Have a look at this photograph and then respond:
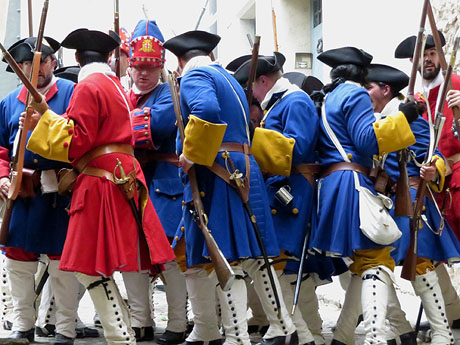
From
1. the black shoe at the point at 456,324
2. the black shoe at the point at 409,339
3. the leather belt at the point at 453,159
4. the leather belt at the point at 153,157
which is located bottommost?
the black shoe at the point at 456,324

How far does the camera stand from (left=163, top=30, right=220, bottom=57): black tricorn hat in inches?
221

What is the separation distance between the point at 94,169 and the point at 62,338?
130 centimetres

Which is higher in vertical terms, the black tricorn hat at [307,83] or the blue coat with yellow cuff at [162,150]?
the black tricorn hat at [307,83]

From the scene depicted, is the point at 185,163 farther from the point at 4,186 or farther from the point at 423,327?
the point at 423,327

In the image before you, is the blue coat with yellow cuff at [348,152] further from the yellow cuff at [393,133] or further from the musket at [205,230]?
the musket at [205,230]

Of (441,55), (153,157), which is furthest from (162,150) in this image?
(441,55)

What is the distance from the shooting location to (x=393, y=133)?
5.27m

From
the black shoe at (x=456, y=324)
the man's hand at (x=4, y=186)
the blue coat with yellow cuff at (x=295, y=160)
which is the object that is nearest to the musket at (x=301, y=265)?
the blue coat with yellow cuff at (x=295, y=160)

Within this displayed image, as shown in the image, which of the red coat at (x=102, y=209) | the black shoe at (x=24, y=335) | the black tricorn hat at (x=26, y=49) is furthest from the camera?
the black tricorn hat at (x=26, y=49)

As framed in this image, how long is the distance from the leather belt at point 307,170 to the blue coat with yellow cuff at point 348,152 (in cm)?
15

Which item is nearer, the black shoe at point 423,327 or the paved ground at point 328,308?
the paved ground at point 328,308

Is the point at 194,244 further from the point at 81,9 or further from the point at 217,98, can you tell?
the point at 81,9

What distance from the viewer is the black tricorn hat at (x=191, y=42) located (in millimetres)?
5625

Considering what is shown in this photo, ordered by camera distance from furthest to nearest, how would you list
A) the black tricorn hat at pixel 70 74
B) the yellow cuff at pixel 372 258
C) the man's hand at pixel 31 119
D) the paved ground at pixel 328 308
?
the black tricorn hat at pixel 70 74, the paved ground at pixel 328 308, the man's hand at pixel 31 119, the yellow cuff at pixel 372 258
